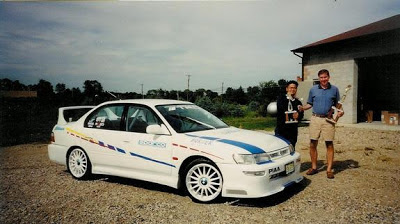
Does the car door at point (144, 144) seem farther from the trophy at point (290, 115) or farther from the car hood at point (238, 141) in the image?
the trophy at point (290, 115)

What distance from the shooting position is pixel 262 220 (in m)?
3.56

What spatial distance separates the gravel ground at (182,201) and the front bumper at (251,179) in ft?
0.73

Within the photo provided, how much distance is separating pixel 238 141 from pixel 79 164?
3.10 metres

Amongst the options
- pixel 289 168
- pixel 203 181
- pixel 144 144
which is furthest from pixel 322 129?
pixel 144 144

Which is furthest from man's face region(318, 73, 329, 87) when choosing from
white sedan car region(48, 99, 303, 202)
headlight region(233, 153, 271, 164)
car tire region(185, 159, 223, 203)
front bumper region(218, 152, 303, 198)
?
car tire region(185, 159, 223, 203)

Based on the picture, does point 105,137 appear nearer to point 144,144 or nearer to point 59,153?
point 144,144

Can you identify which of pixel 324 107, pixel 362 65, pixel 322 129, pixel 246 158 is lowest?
pixel 246 158

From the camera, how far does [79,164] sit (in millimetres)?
5570

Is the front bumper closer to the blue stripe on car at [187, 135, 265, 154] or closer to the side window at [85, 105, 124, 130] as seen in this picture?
the blue stripe on car at [187, 135, 265, 154]

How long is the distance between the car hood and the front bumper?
23cm

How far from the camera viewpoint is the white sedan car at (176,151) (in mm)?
3955

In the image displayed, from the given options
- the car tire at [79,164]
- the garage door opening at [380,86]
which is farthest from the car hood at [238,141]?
the garage door opening at [380,86]

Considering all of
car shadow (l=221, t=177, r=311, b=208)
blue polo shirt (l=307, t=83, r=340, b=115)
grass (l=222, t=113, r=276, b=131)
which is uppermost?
blue polo shirt (l=307, t=83, r=340, b=115)

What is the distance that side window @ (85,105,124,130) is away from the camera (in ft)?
17.2
